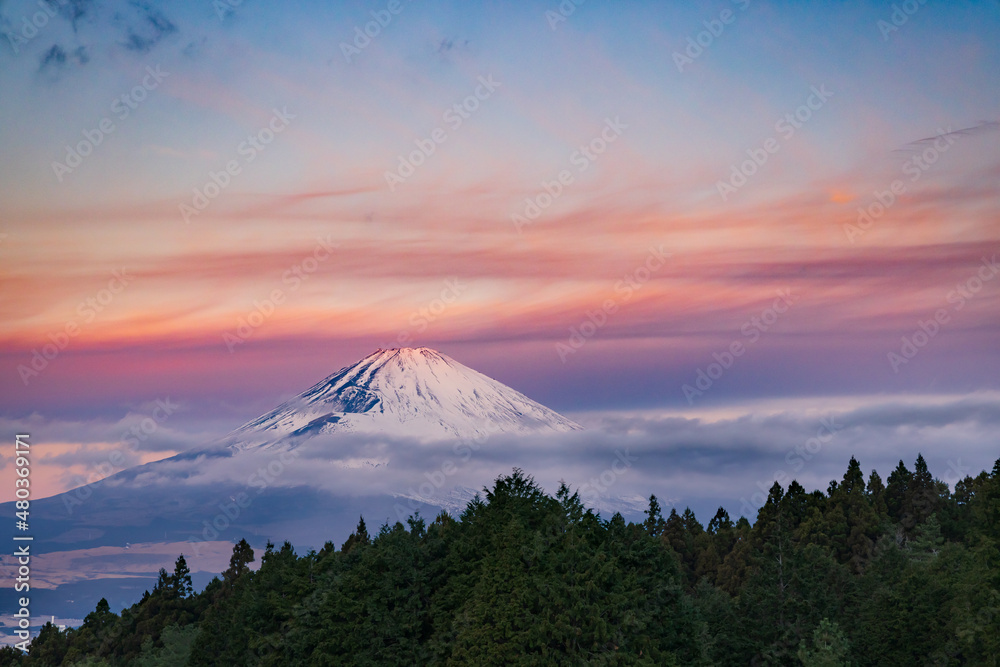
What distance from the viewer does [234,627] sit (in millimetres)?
85438

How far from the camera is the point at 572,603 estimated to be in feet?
186

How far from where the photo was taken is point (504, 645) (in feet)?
184

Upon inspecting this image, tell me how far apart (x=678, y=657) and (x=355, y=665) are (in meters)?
20.0

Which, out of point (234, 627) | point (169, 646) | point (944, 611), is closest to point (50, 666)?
point (169, 646)

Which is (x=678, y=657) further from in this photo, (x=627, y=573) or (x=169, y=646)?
(x=169, y=646)

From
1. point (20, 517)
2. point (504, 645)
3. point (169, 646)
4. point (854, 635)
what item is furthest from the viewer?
point (169, 646)

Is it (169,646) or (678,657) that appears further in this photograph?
(169,646)

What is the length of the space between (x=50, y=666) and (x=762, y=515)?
298 feet

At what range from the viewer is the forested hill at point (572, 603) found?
187 ft

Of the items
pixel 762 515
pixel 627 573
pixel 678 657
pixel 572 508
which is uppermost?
pixel 762 515

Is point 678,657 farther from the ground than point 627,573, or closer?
closer

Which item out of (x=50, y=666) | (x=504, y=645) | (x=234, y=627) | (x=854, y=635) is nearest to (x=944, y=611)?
(x=854, y=635)

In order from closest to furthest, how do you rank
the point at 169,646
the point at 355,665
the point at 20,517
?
the point at 20,517 < the point at 355,665 < the point at 169,646

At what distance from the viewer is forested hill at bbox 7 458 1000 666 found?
57.0 m
